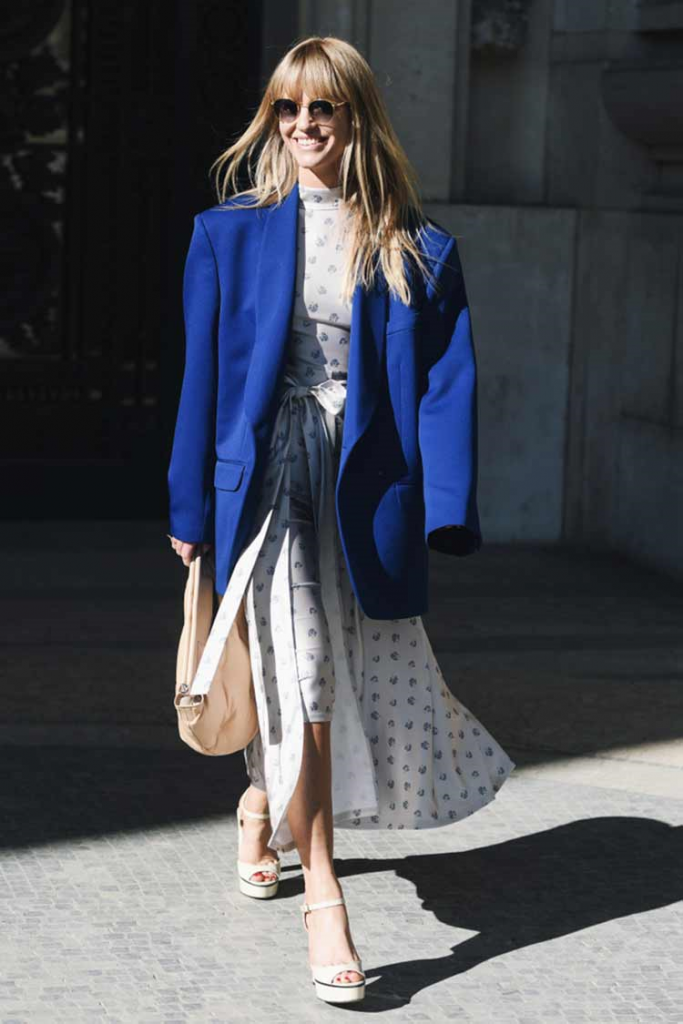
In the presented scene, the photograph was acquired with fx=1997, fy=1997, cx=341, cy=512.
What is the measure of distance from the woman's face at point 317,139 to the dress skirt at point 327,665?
1.46ft

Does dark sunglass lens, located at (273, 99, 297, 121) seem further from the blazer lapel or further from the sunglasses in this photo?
the blazer lapel

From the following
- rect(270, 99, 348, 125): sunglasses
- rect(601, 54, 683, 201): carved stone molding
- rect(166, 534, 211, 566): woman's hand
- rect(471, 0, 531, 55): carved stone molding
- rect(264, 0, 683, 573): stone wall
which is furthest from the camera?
rect(471, 0, 531, 55): carved stone molding

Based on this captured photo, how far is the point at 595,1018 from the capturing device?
12.7ft

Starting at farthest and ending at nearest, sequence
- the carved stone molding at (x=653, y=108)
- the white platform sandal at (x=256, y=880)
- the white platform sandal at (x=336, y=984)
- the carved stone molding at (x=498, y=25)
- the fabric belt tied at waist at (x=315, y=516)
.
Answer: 1. the carved stone molding at (x=498, y=25)
2. the carved stone molding at (x=653, y=108)
3. the white platform sandal at (x=256, y=880)
4. the fabric belt tied at waist at (x=315, y=516)
5. the white platform sandal at (x=336, y=984)

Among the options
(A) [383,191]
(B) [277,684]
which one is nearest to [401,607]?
(B) [277,684]

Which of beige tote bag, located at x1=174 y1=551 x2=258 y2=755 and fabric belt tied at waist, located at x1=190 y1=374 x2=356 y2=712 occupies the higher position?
fabric belt tied at waist, located at x1=190 y1=374 x2=356 y2=712

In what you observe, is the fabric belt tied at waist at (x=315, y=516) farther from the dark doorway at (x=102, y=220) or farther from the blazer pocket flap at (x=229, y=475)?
the dark doorway at (x=102, y=220)

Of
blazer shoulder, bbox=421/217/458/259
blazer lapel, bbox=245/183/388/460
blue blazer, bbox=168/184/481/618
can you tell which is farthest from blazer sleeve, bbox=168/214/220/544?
blazer shoulder, bbox=421/217/458/259

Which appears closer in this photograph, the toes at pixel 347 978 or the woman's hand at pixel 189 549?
the toes at pixel 347 978

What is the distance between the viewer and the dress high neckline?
13.7 ft

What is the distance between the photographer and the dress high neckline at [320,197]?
4.16 metres

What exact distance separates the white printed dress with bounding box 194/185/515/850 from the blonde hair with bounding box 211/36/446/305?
0.20 ft

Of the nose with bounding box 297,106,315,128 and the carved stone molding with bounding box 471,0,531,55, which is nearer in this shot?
the nose with bounding box 297,106,315,128

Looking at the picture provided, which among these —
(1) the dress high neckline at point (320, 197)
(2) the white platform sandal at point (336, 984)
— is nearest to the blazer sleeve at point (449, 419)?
(1) the dress high neckline at point (320, 197)
